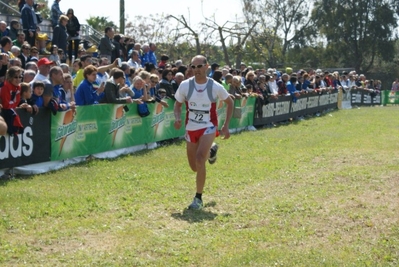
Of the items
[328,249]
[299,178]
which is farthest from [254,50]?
[328,249]

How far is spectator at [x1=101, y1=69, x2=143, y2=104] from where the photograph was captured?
1501cm

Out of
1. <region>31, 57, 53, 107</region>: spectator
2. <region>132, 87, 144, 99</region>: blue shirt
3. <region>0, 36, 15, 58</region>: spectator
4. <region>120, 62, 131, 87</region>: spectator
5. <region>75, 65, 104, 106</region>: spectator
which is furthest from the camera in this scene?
<region>120, 62, 131, 87</region>: spectator

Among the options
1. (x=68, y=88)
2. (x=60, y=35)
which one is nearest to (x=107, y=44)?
(x=60, y=35)

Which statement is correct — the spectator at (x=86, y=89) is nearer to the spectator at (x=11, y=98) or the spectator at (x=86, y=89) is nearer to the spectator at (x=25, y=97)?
the spectator at (x=25, y=97)

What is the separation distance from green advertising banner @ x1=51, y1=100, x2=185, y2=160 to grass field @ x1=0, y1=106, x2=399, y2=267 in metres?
0.45

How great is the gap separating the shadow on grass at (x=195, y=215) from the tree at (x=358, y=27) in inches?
2239

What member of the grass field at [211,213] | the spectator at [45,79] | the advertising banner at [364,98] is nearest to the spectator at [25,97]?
the spectator at [45,79]

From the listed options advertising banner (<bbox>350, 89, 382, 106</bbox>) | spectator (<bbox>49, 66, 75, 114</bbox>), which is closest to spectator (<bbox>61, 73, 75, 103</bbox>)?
spectator (<bbox>49, 66, 75, 114</bbox>)

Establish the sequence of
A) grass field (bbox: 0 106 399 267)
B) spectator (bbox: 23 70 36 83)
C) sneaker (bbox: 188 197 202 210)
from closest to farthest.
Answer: grass field (bbox: 0 106 399 267), sneaker (bbox: 188 197 202 210), spectator (bbox: 23 70 36 83)

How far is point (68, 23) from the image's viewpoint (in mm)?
20625

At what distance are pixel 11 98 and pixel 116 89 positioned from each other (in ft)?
13.1

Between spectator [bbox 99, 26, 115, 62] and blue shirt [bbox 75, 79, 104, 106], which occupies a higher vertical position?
spectator [bbox 99, 26, 115, 62]

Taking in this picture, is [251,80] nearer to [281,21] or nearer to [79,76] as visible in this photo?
[79,76]

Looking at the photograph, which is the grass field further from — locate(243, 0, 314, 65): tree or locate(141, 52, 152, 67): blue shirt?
locate(243, 0, 314, 65): tree
